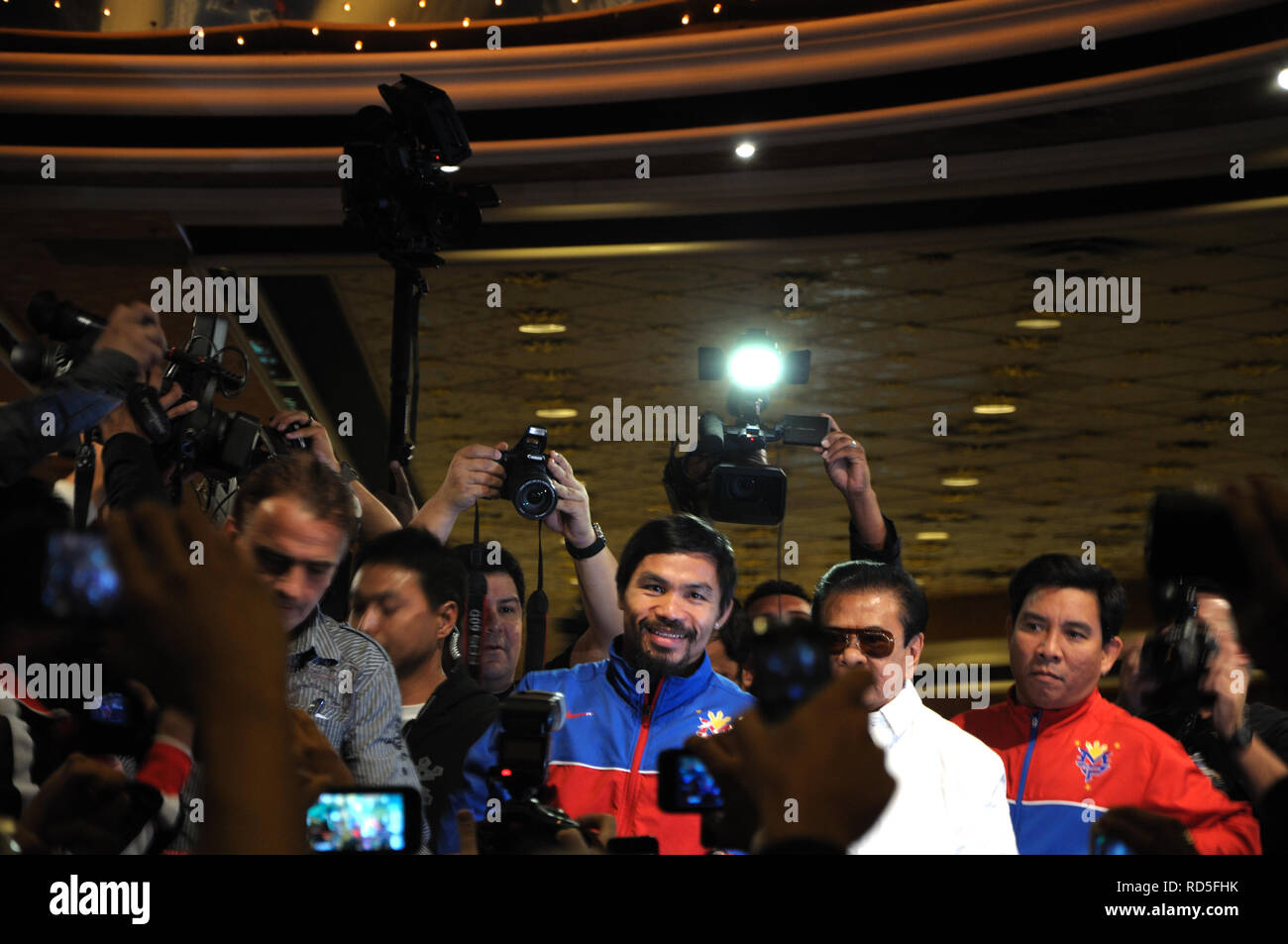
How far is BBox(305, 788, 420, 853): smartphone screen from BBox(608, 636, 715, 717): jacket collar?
4.38 feet

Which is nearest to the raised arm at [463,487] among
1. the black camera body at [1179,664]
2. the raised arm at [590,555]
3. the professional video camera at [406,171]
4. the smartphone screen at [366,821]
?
the raised arm at [590,555]

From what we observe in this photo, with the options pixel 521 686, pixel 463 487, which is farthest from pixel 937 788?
pixel 463 487

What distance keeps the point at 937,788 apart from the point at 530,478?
0.92 metres

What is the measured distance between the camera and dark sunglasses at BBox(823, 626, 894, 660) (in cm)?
220

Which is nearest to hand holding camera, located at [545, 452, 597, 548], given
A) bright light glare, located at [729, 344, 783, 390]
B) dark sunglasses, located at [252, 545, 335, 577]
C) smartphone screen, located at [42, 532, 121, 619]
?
bright light glare, located at [729, 344, 783, 390]

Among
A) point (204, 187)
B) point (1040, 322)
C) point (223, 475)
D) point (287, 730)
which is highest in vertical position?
point (204, 187)

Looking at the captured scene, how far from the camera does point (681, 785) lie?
1069 millimetres

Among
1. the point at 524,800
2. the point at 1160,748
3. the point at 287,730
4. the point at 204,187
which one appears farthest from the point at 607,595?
the point at 204,187

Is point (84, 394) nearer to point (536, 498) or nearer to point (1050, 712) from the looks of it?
point (536, 498)

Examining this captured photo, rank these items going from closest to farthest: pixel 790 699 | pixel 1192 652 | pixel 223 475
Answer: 1. pixel 790 699
2. pixel 1192 652
3. pixel 223 475
